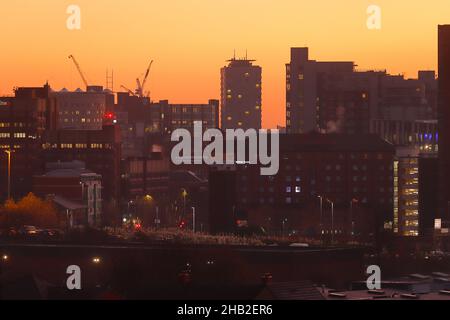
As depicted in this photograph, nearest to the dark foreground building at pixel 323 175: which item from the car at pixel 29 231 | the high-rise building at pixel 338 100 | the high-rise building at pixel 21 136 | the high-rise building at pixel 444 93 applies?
the high-rise building at pixel 444 93

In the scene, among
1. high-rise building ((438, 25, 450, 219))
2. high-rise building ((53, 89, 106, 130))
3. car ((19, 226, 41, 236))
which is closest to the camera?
car ((19, 226, 41, 236))

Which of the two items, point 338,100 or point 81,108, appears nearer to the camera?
point 338,100

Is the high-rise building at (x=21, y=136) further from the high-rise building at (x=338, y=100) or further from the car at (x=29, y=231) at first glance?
the high-rise building at (x=338, y=100)

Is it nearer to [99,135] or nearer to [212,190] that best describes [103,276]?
[212,190]

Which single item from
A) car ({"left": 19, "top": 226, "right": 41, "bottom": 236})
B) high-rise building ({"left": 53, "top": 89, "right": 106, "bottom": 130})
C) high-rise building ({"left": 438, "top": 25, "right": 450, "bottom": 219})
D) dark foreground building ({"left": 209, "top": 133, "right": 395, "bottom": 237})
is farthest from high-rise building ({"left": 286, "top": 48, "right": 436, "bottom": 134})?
car ({"left": 19, "top": 226, "right": 41, "bottom": 236})

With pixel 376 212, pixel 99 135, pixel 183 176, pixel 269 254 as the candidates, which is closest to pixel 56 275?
pixel 269 254

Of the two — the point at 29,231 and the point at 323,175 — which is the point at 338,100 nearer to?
the point at 323,175

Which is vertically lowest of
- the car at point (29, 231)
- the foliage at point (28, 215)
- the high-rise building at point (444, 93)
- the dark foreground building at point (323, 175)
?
the car at point (29, 231)

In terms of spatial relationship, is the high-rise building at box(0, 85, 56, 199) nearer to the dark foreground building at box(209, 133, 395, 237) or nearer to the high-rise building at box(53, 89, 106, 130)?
the dark foreground building at box(209, 133, 395, 237)

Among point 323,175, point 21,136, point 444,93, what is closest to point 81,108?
point 323,175

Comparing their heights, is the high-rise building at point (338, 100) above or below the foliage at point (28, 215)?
above

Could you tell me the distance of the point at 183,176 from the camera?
530 feet
